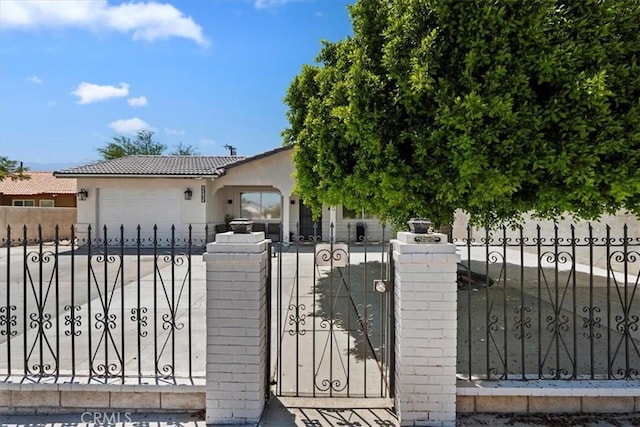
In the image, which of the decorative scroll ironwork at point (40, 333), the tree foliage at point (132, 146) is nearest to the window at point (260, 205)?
the decorative scroll ironwork at point (40, 333)

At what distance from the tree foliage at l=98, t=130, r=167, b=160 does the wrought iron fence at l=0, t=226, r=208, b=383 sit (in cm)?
3082

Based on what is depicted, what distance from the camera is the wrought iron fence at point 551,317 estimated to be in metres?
3.55

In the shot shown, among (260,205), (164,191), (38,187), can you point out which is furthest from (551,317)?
(38,187)

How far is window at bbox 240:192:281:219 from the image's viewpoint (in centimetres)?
1942

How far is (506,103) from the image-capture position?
14.3ft

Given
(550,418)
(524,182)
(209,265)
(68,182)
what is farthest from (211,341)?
(68,182)

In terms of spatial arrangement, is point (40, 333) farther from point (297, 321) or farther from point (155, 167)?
point (155, 167)

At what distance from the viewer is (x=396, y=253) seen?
343 centimetres

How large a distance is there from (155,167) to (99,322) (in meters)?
13.7

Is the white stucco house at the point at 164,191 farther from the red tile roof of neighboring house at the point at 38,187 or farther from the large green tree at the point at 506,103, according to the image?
the red tile roof of neighboring house at the point at 38,187

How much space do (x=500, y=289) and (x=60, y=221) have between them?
2177cm

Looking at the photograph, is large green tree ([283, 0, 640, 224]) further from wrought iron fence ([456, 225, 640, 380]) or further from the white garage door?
the white garage door

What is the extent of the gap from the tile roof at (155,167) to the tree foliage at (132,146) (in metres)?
21.2

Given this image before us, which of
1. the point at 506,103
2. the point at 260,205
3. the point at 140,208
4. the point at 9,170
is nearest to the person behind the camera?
the point at 506,103
